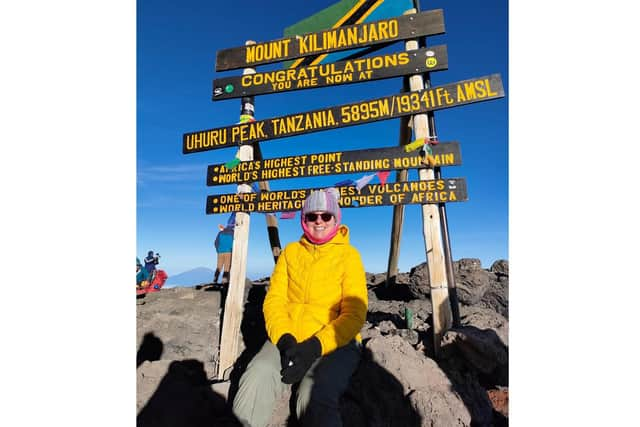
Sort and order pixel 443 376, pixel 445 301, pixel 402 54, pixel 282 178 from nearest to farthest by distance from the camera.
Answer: pixel 443 376 < pixel 445 301 < pixel 402 54 < pixel 282 178

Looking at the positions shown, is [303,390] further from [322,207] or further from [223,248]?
[223,248]

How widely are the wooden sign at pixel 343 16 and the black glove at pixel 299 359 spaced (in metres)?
3.50

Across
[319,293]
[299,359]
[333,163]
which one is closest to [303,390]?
[299,359]

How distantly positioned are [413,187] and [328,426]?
2.36 metres

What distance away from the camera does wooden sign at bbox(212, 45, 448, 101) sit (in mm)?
3661

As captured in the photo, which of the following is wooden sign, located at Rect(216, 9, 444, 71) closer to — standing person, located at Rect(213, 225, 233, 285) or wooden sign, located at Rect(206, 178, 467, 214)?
wooden sign, located at Rect(206, 178, 467, 214)

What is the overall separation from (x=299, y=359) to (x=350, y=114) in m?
2.74

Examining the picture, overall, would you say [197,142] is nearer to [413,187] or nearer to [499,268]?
[413,187]

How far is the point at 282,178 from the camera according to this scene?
415cm

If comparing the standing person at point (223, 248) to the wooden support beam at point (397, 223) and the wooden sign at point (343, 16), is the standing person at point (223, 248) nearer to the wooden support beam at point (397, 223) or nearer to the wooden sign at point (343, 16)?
the wooden support beam at point (397, 223)

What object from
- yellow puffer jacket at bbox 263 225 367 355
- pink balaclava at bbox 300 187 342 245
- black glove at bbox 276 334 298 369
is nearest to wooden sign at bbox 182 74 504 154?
pink balaclava at bbox 300 187 342 245

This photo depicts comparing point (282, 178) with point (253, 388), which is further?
point (282, 178)
